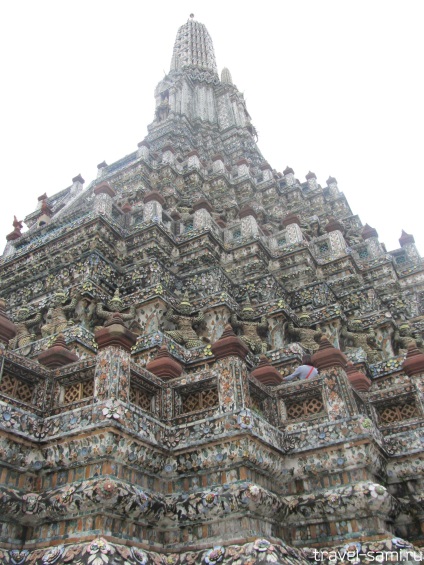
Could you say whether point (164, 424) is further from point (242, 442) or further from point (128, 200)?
point (128, 200)

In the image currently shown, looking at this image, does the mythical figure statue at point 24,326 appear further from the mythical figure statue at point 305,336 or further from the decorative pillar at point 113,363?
the mythical figure statue at point 305,336

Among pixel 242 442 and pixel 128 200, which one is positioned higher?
pixel 128 200

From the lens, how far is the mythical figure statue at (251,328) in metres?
12.8

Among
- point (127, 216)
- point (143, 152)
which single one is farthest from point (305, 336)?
point (143, 152)

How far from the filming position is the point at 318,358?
8.16m

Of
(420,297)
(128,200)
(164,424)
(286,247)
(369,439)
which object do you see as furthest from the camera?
(128,200)

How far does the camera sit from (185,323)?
1303 centimetres

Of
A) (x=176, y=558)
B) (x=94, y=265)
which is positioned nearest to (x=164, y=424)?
(x=176, y=558)

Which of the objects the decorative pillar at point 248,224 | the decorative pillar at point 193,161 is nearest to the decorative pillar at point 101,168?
the decorative pillar at point 193,161

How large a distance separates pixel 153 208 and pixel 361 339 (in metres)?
8.14

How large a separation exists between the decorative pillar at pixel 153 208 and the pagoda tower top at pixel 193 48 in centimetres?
2652

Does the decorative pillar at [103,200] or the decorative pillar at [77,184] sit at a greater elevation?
the decorative pillar at [77,184]

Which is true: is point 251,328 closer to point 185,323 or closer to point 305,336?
point 305,336

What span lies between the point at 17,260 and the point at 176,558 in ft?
40.8
